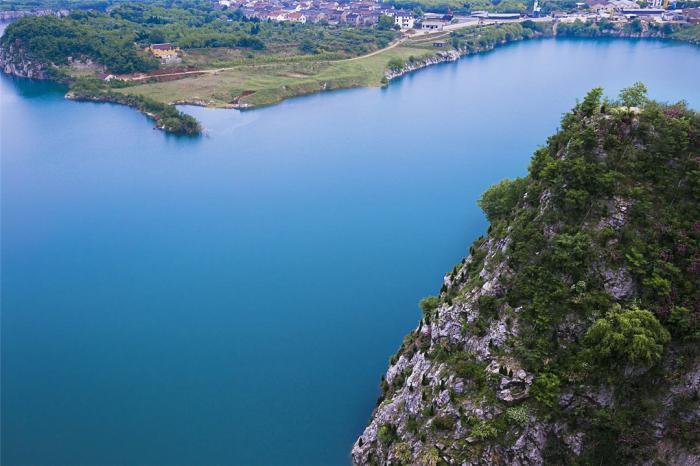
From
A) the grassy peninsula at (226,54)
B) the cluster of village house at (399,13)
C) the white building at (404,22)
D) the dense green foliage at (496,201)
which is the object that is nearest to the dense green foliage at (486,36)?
the grassy peninsula at (226,54)

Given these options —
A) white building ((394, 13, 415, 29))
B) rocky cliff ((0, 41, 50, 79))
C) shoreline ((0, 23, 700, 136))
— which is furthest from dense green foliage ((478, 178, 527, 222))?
white building ((394, 13, 415, 29))

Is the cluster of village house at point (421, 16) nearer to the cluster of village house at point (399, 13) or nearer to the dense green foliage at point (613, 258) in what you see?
the cluster of village house at point (399, 13)

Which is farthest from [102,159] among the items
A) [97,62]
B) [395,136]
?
[97,62]

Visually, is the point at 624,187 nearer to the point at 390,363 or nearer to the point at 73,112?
the point at 390,363

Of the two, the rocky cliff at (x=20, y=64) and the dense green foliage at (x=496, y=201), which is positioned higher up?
the rocky cliff at (x=20, y=64)

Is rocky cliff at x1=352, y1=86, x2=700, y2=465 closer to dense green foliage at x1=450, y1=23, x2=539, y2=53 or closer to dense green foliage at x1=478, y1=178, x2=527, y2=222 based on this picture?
dense green foliage at x1=478, y1=178, x2=527, y2=222

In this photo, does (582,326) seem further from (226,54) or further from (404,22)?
(404,22)
